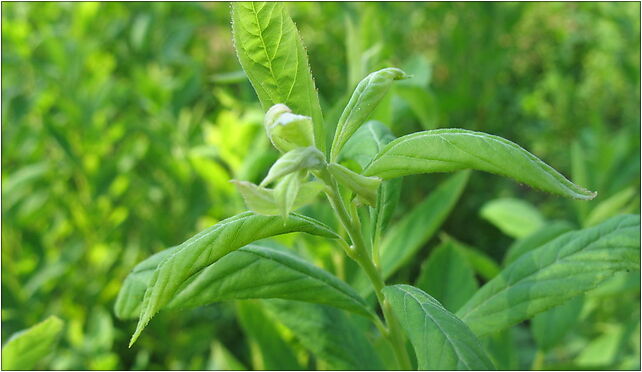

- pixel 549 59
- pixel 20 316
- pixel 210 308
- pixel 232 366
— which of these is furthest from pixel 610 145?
pixel 549 59

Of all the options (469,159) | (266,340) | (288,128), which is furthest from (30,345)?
(469,159)

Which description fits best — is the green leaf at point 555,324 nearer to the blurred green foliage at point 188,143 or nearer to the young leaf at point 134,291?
the blurred green foliage at point 188,143

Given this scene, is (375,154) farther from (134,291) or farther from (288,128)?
(134,291)

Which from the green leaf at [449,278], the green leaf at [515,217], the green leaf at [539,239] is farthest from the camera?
the green leaf at [515,217]

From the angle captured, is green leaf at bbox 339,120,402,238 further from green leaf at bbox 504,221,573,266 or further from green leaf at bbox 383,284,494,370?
green leaf at bbox 504,221,573,266

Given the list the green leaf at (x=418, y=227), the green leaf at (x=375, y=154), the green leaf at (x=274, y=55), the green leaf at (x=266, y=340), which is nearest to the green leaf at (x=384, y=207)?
the green leaf at (x=375, y=154)

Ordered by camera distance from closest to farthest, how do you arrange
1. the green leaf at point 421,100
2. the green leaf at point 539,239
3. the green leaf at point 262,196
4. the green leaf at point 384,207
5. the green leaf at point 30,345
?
the green leaf at point 262,196 < the green leaf at point 384,207 < the green leaf at point 30,345 < the green leaf at point 539,239 < the green leaf at point 421,100

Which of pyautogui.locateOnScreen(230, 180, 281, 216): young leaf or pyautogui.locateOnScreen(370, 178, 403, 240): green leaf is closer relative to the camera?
pyautogui.locateOnScreen(230, 180, 281, 216): young leaf

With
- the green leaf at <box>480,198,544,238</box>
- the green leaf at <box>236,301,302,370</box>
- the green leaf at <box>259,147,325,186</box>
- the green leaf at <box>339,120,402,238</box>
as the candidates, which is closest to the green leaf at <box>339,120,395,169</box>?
the green leaf at <box>339,120,402,238</box>
